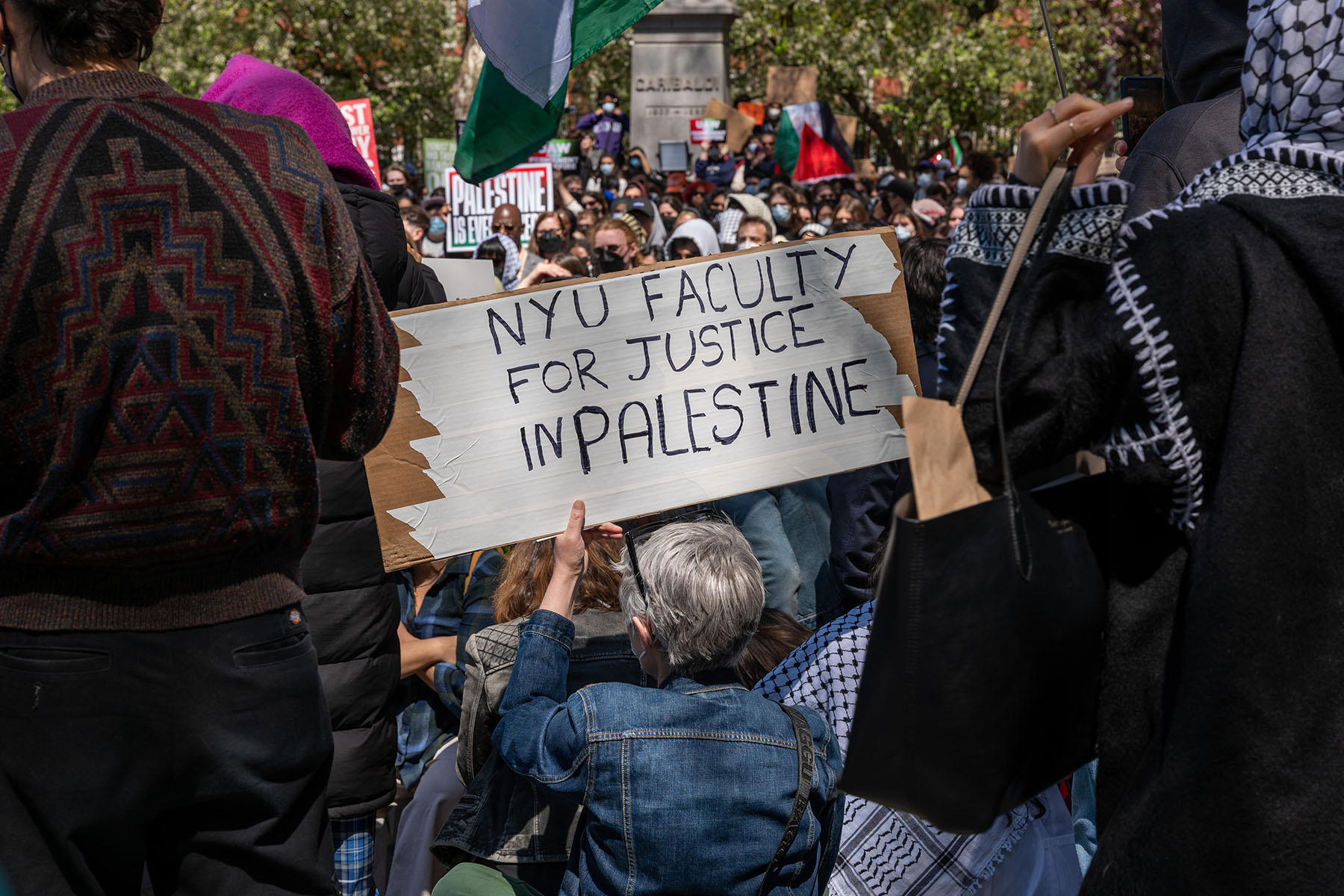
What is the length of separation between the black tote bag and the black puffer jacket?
2111 millimetres

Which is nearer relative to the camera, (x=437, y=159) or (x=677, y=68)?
(x=437, y=159)

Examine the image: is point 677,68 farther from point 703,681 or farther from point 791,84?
point 703,681

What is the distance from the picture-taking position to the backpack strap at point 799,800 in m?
2.35

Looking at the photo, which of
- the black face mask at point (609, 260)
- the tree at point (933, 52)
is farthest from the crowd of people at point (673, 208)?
the tree at point (933, 52)

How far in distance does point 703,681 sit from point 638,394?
620 millimetres

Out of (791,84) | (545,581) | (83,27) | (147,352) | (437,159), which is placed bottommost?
(545,581)

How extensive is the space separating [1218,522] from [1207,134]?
1472 mm

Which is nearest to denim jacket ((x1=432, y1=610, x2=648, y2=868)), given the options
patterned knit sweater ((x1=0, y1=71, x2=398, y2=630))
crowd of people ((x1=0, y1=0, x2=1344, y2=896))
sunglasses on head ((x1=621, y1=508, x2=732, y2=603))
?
crowd of people ((x1=0, y1=0, x2=1344, y2=896))

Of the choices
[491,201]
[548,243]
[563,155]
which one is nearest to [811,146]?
[563,155]

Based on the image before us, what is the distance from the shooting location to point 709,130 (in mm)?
18906

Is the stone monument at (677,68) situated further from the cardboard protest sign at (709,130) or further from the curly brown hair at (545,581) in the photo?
the curly brown hair at (545,581)

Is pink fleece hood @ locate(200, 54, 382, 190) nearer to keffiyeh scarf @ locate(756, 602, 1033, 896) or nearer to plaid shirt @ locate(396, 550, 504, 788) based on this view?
plaid shirt @ locate(396, 550, 504, 788)

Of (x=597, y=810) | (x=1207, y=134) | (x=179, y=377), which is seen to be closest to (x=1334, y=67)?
(x=1207, y=134)

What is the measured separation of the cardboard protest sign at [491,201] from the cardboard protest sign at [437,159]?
3.04 metres
